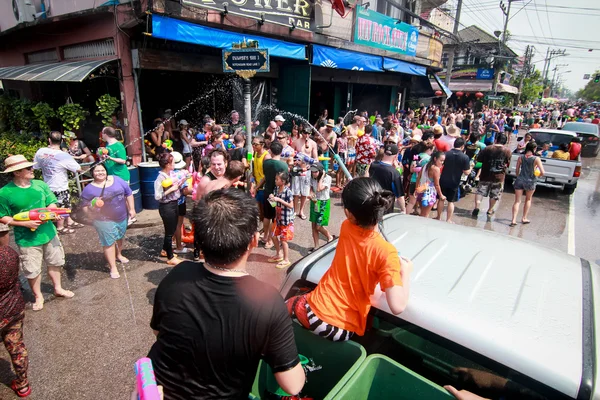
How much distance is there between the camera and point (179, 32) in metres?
7.54

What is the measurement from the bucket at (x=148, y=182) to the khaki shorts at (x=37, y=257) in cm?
314

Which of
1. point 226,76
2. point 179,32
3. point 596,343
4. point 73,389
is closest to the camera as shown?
point 596,343

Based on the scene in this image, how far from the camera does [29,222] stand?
12.2 feet

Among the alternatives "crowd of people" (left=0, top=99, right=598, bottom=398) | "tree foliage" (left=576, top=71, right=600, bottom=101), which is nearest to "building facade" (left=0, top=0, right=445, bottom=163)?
"crowd of people" (left=0, top=99, right=598, bottom=398)

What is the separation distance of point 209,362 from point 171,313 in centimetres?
25

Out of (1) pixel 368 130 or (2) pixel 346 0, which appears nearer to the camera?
(1) pixel 368 130

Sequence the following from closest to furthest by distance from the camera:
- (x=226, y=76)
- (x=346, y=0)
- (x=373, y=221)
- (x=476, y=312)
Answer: (x=476, y=312) → (x=373, y=221) → (x=226, y=76) → (x=346, y=0)

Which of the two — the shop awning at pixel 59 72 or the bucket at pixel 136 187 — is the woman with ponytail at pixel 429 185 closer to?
the bucket at pixel 136 187

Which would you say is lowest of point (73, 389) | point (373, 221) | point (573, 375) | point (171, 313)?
point (73, 389)

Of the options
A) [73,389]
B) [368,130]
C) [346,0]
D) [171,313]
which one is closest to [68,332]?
[73,389]

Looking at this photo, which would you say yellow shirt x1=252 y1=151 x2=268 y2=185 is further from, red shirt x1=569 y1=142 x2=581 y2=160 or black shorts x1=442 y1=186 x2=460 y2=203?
red shirt x1=569 y1=142 x2=581 y2=160

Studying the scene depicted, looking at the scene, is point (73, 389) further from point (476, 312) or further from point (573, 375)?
point (573, 375)

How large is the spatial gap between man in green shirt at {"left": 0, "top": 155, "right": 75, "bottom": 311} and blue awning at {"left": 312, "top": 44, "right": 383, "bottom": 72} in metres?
8.90

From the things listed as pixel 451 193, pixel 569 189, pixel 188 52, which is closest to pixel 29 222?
pixel 451 193
